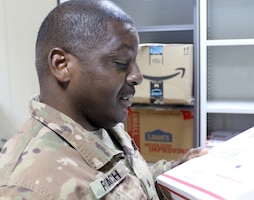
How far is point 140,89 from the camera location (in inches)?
79.0

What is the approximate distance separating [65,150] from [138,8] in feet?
5.97

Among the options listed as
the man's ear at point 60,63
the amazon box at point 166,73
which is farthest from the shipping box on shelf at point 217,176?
the amazon box at point 166,73

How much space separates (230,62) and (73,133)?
169cm

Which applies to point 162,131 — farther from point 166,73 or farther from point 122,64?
point 122,64

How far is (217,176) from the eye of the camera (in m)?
0.81

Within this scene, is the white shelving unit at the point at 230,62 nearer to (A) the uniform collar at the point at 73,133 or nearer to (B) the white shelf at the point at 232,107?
(B) the white shelf at the point at 232,107

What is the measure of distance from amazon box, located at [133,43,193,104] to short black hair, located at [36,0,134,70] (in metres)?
1.10

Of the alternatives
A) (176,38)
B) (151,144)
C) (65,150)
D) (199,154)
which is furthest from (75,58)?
(176,38)

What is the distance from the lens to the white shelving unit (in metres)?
2.16

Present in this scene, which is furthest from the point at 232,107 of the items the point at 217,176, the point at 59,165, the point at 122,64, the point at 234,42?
the point at 59,165

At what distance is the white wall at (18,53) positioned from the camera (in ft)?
7.13

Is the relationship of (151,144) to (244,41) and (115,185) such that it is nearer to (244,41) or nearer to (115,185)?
(244,41)

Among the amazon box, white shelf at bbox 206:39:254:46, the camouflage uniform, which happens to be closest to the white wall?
the amazon box

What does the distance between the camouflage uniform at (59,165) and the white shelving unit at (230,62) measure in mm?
1419
